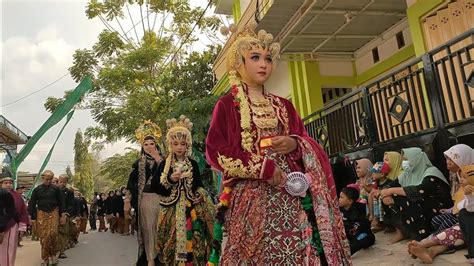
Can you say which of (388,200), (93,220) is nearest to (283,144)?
(388,200)

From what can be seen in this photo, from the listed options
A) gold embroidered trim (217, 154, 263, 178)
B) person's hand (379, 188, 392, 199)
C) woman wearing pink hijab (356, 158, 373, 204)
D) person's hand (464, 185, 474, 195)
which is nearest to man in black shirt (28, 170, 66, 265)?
woman wearing pink hijab (356, 158, 373, 204)

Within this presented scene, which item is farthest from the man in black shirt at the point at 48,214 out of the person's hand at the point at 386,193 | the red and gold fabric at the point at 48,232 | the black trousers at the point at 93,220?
the black trousers at the point at 93,220

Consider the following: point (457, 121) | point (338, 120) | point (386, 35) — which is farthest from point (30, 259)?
point (386, 35)

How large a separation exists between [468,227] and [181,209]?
9.53 feet

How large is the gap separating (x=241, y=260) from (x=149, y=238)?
3151 mm

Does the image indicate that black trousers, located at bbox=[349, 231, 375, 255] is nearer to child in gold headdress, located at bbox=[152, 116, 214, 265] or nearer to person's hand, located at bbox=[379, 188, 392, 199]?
person's hand, located at bbox=[379, 188, 392, 199]

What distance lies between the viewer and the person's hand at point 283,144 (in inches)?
88.0

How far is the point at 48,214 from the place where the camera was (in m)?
7.83

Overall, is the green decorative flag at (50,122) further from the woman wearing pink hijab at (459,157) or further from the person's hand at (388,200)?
the woman wearing pink hijab at (459,157)

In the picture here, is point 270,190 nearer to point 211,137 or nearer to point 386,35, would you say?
point 211,137

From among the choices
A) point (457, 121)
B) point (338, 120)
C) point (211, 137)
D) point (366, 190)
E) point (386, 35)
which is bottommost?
point (366, 190)

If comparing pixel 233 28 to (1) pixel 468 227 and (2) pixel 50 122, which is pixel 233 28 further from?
(2) pixel 50 122

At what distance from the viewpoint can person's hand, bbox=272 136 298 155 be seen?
7.34ft

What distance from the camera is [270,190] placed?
2229 millimetres
